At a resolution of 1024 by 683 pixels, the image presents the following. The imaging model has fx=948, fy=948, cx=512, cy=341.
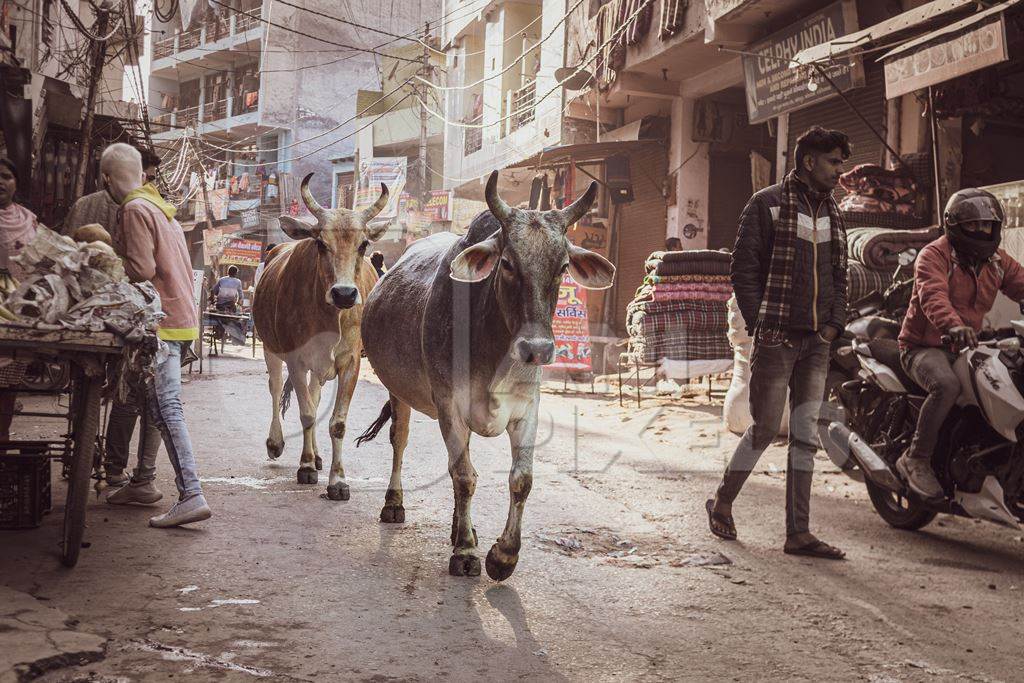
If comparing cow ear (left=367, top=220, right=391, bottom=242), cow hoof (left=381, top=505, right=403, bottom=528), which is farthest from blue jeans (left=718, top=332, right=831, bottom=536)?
cow ear (left=367, top=220, right=391, bottom=242)

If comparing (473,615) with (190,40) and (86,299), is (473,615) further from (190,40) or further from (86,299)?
(190,40)

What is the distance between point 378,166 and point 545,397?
1056 inches

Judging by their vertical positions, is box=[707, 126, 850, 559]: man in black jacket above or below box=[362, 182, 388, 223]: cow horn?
below

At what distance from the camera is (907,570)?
193 inches

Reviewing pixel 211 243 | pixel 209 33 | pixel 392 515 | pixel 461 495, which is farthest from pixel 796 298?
pixel 209 33

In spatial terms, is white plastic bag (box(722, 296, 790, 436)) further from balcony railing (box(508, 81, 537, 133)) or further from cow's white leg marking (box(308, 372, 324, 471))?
balcony railing (box(508, 81, 537, 133))

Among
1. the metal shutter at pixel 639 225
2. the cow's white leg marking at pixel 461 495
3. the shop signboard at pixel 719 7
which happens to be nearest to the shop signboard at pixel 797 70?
the shop signboard at pixel 719 7

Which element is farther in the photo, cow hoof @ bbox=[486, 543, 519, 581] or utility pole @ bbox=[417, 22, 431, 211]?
utility pole @ bbox=[417, 22, 431, 211]

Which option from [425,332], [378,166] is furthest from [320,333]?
[378,166]

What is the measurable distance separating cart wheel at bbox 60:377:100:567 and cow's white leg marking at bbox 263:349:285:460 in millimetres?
3001

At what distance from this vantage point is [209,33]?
4747 cm

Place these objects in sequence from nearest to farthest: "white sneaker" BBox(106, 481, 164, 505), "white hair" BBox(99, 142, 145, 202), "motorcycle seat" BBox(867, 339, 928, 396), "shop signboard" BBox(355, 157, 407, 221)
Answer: "white hair" BBox(99, 142, 145, 202)
"white sneaker" BBox(106, 481, 164, 505)
"motorcycle seat" BBox(867, 339, 928, 396)
"shop signboard" BBox(355, 157, 407, 221)

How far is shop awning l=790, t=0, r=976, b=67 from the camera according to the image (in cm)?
786

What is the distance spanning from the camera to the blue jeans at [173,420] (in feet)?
16.0
